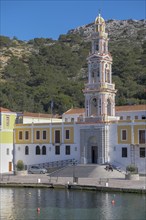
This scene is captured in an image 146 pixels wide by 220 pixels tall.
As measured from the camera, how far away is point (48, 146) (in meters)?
61.4

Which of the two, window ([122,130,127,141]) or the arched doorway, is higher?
window ([122,130,127,141])

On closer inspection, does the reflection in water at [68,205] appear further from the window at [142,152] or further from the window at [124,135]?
the window at [124,135]

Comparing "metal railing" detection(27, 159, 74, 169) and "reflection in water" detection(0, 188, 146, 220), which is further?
"metal railing" detection(27, 159, 74, 169)

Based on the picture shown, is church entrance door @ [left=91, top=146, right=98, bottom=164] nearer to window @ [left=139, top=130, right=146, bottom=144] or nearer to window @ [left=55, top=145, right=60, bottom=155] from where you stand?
window @ [left=55, top=145, right=60, bottom=155]

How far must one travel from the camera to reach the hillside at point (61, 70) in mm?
96438

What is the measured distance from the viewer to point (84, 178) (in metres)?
51.5

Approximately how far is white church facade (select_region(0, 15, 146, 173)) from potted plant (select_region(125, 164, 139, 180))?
3.19m

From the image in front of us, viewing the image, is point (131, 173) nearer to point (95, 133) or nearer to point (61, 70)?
point (95, 133)

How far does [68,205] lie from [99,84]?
85.8ft

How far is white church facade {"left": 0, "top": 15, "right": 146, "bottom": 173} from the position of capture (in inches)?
2170

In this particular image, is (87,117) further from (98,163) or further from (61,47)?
(61,47)

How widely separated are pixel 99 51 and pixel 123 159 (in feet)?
49.1

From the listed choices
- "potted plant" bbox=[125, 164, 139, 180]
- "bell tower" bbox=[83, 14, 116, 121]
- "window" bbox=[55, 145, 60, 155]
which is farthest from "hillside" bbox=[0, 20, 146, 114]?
"potted plant" bbox=[125, 164, 139, 180]

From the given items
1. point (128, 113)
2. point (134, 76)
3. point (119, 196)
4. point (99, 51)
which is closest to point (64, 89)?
point (134, 76)
